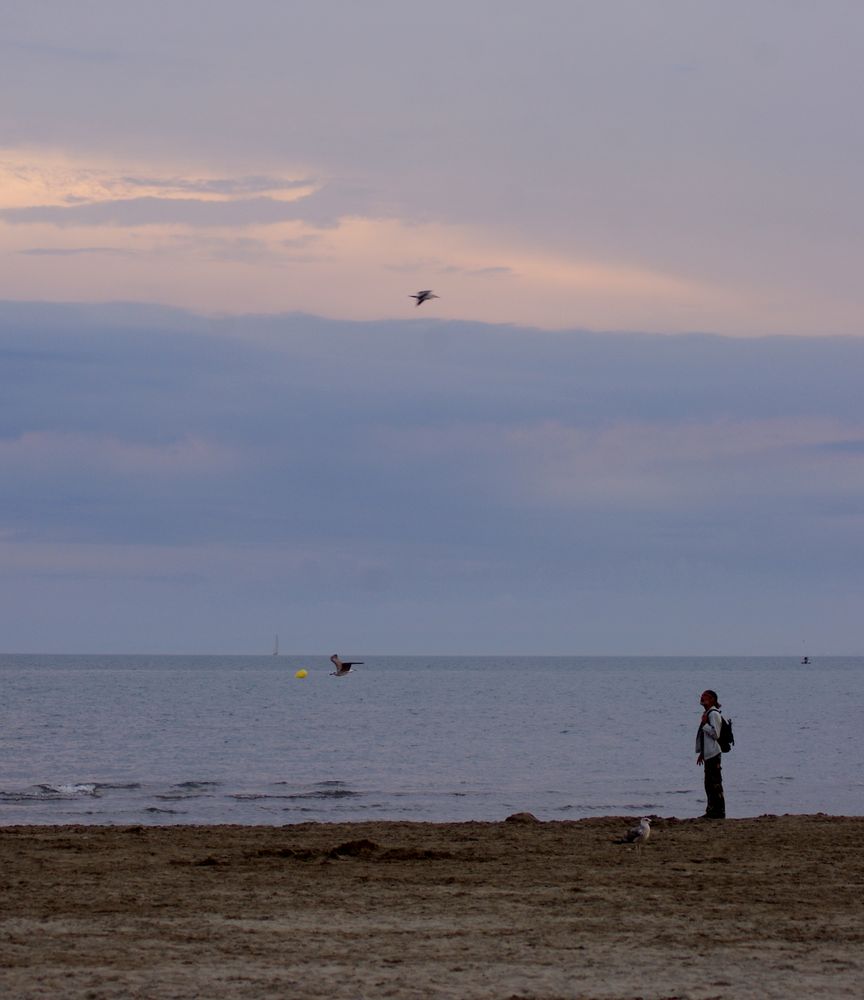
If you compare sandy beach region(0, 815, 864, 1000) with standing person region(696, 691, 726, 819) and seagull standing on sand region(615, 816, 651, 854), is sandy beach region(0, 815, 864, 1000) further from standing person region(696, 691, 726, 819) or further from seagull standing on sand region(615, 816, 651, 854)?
standing person region(696, 691, 726, 819)

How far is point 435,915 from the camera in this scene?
37.8 ft

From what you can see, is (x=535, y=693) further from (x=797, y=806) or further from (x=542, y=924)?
(x=542, y=924)

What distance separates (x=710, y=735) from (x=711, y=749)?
24 centimetres

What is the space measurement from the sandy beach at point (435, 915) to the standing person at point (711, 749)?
1645mm

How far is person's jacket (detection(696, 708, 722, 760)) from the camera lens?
1853 centimetres

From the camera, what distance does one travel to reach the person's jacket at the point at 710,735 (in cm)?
1853

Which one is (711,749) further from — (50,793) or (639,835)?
(50,793)

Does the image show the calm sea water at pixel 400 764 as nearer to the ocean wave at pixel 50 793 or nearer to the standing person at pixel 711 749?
the ocean wave at pixel 50 793

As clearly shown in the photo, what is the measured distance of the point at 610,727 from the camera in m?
57.9

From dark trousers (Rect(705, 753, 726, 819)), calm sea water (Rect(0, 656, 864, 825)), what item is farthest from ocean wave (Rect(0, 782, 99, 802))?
dark trousers (Rect(705, 753, 726, 819))

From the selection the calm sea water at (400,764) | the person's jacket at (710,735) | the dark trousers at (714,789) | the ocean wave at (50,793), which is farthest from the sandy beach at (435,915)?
the ocean wave at (50,793)

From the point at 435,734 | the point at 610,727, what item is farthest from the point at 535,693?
the point at 435,734

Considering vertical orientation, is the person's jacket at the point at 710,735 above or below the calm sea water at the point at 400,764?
above

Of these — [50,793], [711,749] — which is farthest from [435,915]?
[50,793]
